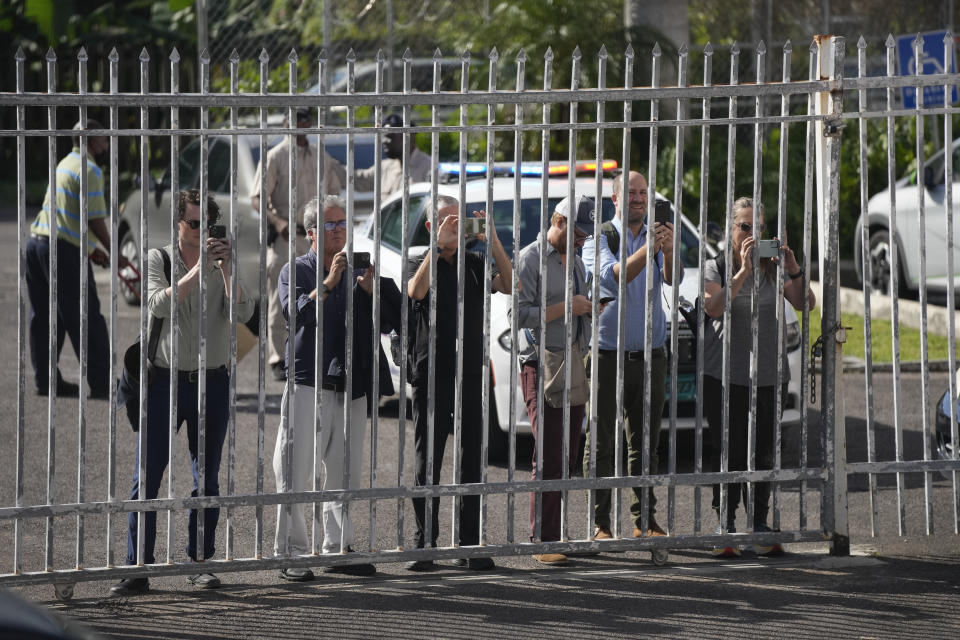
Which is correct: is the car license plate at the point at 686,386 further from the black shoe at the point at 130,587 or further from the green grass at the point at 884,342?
the green grass at the point at 884,342

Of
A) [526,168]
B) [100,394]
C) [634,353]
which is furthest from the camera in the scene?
[100,394]

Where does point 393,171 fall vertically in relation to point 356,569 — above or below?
above

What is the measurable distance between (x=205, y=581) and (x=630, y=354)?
2.31 metres

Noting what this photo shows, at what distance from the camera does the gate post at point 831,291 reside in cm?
635

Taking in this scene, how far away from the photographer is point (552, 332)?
661 centimetres

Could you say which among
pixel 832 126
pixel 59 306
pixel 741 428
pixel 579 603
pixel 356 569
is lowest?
pixel 579 603

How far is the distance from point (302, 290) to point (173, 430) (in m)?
0.88

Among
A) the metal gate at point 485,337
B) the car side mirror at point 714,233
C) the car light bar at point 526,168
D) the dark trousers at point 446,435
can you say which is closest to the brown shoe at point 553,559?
the metal gate at point 485,337

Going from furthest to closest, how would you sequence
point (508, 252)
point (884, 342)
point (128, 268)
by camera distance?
point (128, 268) → point (884, 342) → point (508, 252)

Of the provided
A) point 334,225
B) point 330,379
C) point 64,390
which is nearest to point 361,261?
point 334,225

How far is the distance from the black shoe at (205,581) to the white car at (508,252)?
2.02m

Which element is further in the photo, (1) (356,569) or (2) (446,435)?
(2) (446,435)

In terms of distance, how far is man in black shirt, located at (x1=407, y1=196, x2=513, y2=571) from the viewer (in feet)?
20.9

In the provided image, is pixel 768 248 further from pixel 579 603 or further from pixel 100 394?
pixel 100 394
